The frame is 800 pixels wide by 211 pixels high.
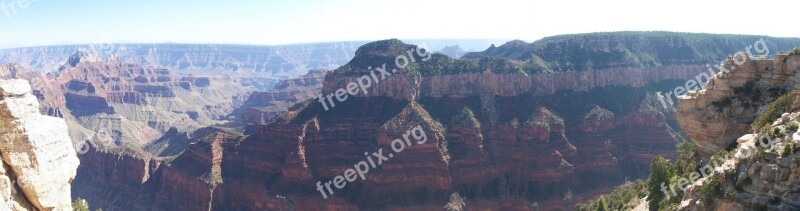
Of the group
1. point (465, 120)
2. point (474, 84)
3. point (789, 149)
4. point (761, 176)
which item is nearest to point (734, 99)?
point (789, 149)

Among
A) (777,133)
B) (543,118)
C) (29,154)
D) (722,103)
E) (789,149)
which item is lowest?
(543,118)

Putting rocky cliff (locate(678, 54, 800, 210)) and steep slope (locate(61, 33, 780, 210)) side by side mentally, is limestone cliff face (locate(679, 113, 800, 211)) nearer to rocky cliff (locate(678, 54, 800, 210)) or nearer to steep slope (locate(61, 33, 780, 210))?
rocky cliff (locate(678, 54, 800, 210))

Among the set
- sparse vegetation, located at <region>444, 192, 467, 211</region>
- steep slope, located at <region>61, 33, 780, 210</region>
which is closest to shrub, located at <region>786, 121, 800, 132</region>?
sparse vegetation, located at <region>444, 192, 467, 211</region>

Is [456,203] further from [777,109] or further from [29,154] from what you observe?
[29,154]

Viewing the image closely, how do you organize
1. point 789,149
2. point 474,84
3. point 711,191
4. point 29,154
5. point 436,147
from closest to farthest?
1. point 29,154
2. point 789,149
3. point 711,191
4. point 436,147
5. point 474,84

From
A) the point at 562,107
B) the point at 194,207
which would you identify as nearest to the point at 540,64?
the point at 562,107

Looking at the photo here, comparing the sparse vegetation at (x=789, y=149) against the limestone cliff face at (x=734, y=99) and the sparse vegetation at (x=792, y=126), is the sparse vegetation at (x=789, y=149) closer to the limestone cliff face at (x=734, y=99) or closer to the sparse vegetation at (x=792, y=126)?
the sparse vegetation at (x=792, y=126)

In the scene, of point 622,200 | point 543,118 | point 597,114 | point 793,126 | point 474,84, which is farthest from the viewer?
point 474,84
